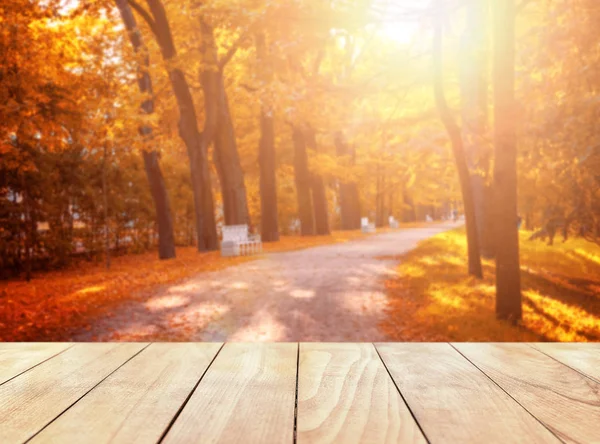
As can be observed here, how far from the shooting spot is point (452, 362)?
94.5 inches

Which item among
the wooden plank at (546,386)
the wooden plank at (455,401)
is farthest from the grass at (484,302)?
the wooden plank at (455,401)

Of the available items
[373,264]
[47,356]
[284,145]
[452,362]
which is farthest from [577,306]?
[284,145]

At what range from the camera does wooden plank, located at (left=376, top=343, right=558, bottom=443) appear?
1639 millimetres

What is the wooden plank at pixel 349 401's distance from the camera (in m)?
1.63

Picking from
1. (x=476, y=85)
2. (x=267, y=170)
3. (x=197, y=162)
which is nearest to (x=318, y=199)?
(x=267, y=170)

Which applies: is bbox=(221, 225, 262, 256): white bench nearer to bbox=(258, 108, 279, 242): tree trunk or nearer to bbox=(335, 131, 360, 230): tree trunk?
bbox=(258, 108, 279, 242): tree trunk

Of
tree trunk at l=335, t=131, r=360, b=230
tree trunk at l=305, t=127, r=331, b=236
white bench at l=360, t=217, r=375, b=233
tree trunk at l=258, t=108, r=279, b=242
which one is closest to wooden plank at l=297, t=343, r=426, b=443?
tree trunk at l=258, t=108, r=279, b=242

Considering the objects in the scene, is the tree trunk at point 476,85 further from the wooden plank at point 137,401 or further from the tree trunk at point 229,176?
→ the wooden plank at point 137,401

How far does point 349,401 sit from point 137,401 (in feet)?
2.36

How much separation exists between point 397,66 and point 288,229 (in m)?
21.0

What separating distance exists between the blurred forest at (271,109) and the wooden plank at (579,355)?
18.6 ft

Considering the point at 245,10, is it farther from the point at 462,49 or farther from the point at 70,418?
the point at 70,418

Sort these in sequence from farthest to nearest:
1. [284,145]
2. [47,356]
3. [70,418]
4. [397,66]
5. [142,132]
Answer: [284,145] → [142,132] → [397,66] → [47,356] → [70,418]

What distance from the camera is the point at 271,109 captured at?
1728 centimetres
